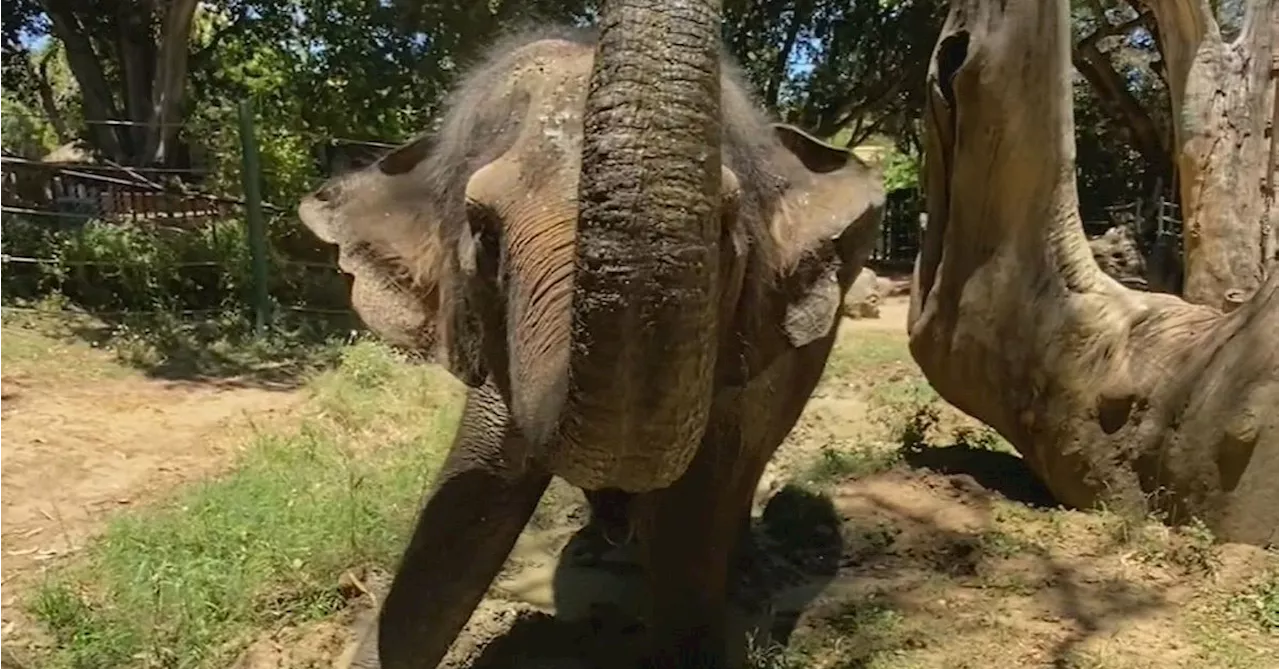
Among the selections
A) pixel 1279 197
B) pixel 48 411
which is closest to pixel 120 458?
pixel 48 411

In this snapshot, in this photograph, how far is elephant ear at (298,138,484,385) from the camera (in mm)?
3256

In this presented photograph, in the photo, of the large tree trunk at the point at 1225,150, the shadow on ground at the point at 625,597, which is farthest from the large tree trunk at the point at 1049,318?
the large tree trunk at the point at 1225,150

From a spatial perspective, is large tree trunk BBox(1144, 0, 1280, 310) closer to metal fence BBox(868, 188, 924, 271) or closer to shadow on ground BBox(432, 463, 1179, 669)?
shadow on ground BBox(432, 463, 1179, 669)

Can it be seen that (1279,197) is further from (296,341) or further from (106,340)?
(106,340)

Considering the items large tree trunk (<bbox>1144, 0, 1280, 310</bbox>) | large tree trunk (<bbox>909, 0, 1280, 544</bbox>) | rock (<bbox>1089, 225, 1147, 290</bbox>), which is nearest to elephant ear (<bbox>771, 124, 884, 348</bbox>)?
large tree trunk (<bbox>909, 0, 1280, 544</bbox>)

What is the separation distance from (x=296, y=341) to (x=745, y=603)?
6257 mm

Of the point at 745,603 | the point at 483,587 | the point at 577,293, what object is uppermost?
the point at 577,293

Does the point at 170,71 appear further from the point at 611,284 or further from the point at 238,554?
the point at 611,284

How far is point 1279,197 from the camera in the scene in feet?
22.2

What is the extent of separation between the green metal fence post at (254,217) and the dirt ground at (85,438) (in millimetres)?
1476

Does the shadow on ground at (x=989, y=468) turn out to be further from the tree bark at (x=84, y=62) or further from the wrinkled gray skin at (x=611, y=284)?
the tree bark at (x=84, y=62)

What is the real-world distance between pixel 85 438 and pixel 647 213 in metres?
5.42

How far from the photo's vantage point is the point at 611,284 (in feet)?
6.91

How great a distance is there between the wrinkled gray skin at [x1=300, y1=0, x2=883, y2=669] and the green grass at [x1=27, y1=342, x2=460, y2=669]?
849mm
